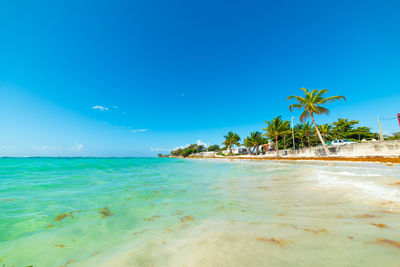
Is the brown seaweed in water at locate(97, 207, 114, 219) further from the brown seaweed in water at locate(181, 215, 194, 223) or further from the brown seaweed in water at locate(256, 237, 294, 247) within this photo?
the brown seaweed in water at locate(256, 237, 294, 247)

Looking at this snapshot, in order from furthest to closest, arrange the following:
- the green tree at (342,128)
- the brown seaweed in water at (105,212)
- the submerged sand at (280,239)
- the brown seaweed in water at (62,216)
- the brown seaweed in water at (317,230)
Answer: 1. the green tree at (342,128)
2. the brown seaweed in water at (105,212)
3. the brown seaweed in water at (62,216)
4. the brown seaweed in water at (317,230)
5. the submerged sand at (280,239)

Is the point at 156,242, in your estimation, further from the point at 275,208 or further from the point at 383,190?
the point at 383,190

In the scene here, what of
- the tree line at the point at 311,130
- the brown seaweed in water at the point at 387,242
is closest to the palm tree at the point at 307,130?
the tree line at the point at 311,130

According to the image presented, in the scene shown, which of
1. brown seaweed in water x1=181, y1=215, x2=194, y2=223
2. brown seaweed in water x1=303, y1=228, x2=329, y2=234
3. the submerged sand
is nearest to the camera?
the submerged sand

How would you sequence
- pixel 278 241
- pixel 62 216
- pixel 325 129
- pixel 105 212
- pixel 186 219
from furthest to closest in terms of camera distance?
pixel 325 129, pixel 105 212, pixel 62 216, pixel 186 219, pixel 278 241

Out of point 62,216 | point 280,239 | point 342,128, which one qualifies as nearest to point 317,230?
point 280,239

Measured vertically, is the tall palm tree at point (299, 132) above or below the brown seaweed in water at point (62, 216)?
above

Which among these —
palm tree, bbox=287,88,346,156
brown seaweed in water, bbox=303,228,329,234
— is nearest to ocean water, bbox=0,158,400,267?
brown seaweed in water, bbox=303,228,329,234

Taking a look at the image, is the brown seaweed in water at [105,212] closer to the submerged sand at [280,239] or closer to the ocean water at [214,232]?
the ocean water at [214,232]

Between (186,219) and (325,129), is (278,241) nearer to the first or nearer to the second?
(186,219)

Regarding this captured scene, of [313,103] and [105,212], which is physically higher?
[313,103]

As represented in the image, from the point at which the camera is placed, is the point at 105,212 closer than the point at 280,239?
No

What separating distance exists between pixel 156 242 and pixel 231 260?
1.10m

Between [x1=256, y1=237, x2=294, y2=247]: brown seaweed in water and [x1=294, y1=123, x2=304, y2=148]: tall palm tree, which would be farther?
[x1=294, y1=123, x2=304, y2=148]: tall palm tree
